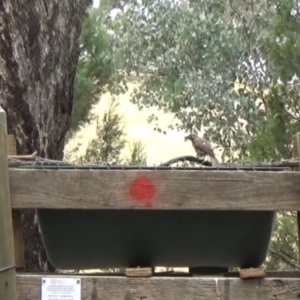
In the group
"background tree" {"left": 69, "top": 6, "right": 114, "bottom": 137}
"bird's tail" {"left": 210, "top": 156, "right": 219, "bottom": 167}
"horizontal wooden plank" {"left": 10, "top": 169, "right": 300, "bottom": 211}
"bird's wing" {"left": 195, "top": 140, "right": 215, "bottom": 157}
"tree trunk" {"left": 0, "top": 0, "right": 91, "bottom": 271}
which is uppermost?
"background tree" {"left": 69, "top": 6, "right": 114, "bottom": 137}

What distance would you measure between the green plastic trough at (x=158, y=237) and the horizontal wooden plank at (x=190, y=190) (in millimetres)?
33

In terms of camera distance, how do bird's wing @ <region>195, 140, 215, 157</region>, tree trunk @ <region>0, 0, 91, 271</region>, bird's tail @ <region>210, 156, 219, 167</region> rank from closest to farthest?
bird's tail @ <region>210, 156, 219, 167</region> < bird's wing @ <region>195, 140, 215, 157</region> < tree trunk @ <region>0, 0, 91, 271</region>

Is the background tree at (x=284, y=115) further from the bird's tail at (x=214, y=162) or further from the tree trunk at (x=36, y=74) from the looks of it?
the bird's tail at (x=214, y=162)

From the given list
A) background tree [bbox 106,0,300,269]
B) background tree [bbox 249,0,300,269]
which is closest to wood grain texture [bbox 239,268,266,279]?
background tree [bbox 249,0,300,269]

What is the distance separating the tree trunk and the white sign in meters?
1.04

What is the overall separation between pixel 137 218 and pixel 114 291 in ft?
0.41

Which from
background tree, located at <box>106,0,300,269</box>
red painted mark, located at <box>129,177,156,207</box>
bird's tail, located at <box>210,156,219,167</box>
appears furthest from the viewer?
background tree, located at <box>106,0,300,269</box>

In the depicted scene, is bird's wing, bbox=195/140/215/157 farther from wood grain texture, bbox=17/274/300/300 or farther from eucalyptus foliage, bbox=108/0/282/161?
eucalyptus foliage, bbox=108/0/282/161

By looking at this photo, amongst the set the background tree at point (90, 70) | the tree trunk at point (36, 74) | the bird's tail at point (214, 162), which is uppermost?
the background tree at point (90, 70)

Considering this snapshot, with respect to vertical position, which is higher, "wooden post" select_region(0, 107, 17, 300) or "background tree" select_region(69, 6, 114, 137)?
"background tree" select_region(69, 6, 114, 137)

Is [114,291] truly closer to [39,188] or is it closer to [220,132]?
[39,188]

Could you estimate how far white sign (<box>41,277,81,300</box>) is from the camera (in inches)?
53.1

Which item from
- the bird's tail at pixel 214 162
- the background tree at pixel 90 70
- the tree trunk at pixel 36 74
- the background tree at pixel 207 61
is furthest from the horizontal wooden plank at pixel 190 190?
the background tree at pixel 207 61

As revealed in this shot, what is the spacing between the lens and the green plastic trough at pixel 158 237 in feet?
4.46
